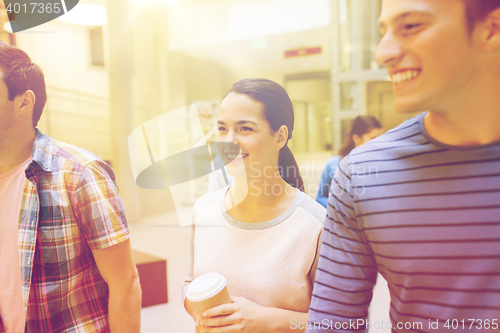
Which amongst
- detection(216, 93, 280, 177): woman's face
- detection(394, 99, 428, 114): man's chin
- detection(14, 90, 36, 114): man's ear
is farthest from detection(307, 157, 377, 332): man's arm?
detection(14, 90, 36, 114): man's ear

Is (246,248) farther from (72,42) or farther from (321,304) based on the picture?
(72,42)

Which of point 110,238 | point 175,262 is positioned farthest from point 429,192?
point 175,262

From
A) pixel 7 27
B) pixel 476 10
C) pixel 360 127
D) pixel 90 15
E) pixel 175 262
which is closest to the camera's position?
pixel 476 10

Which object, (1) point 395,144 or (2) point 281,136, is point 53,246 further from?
(1) point 395,144

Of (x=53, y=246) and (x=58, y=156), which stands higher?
(x=58, y=156)

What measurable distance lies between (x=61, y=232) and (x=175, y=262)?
8.44 feet

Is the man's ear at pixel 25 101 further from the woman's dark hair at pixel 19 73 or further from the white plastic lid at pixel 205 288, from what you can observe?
the white plastic lid at pixel 205 288

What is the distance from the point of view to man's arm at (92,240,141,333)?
1.01 meters

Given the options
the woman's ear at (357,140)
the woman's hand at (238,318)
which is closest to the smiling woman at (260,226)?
the woman's hand at (238,318)

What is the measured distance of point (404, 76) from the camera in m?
0.63

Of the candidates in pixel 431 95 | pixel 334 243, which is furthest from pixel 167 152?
pixel 431 95

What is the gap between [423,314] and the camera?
2.20 feet

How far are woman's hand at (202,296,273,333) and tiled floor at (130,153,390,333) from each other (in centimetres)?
42

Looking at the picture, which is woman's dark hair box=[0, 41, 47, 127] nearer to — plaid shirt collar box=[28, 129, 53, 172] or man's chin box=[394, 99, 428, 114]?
plaid shirt collar box=[28, 129, 53, 172]
